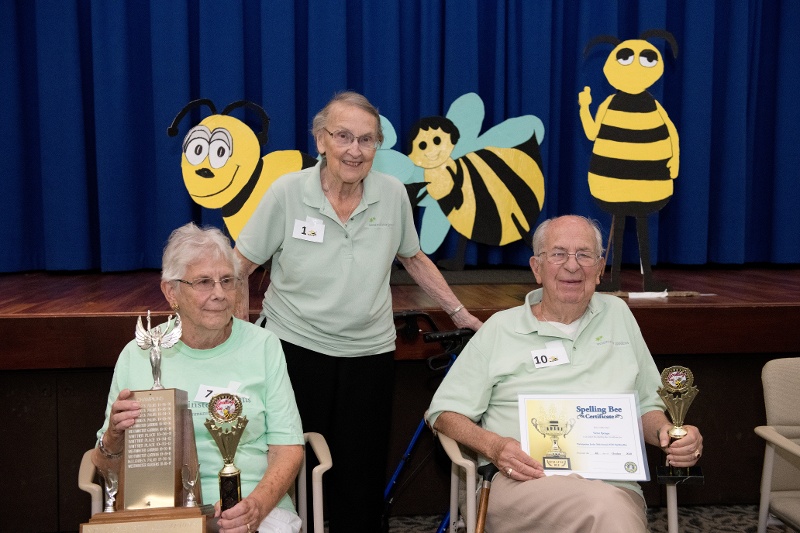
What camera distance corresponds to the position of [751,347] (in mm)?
3299

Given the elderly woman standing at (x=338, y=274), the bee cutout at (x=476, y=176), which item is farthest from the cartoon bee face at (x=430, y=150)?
the elderly woman standing at (x=338, y=274)

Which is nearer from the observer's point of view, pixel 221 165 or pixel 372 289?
pixel 372 289

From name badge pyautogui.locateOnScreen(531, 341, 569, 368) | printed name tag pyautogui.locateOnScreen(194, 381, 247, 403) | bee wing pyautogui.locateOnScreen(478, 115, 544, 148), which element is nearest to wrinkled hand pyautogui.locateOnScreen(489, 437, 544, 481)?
name badge pyautogui.locateOnScreen(531, 341, 569, 368)

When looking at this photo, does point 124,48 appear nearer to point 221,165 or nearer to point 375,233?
point 221,165

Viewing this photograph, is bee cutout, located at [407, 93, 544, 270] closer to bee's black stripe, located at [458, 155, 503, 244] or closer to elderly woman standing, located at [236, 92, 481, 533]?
bee's black stripe, located at [458, 155, 503, 244]

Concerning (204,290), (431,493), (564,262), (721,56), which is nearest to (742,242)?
(721,56)

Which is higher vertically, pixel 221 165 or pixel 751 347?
pixel 221 165

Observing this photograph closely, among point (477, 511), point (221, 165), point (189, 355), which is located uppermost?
point (221, 165)

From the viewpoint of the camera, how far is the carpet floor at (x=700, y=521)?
3.20m

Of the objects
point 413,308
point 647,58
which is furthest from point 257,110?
point 647,58

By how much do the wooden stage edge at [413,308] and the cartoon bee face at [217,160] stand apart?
565mm

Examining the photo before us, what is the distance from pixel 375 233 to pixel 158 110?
2.78 meters

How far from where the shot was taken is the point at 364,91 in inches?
196

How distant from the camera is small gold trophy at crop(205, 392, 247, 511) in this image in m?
1.71
